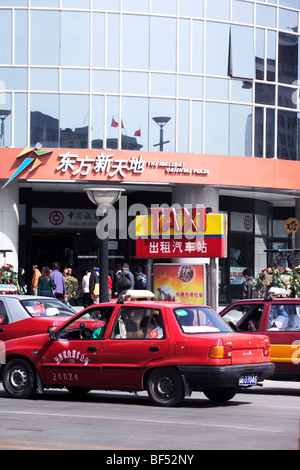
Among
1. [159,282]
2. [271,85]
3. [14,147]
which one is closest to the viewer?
[159,282]

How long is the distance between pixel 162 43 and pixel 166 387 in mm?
27589

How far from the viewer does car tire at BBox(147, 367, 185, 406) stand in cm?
1342

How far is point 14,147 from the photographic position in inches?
1499

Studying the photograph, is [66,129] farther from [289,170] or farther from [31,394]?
[31,394]

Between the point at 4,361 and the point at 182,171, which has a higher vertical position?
the point at 182,171

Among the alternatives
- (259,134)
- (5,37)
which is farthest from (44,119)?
(259,134)

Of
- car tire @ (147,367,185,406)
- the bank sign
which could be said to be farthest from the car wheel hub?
the bank sign

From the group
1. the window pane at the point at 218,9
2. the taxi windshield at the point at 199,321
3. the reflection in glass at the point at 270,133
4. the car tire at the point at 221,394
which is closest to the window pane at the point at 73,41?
the window pane at the point at 218,9

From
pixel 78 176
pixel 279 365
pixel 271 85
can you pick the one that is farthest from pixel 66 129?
pixel 279 365

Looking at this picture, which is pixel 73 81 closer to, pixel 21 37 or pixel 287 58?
pixel 21 37

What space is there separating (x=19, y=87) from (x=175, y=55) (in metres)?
6.02

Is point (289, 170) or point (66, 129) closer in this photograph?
point (66, 129)

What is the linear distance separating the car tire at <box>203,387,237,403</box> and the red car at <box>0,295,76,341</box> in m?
3.71

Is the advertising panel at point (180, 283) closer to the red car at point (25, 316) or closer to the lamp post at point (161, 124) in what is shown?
the red car at point (25, 316)
